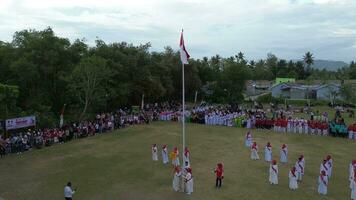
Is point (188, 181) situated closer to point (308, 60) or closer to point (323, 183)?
point (323, 183)

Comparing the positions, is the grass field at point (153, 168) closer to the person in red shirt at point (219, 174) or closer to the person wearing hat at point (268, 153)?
the person in red shirt at point (219, 174)

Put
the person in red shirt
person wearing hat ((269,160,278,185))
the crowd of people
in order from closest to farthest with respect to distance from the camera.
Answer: the person in red shirt, person wearing hat ((269,160,278,185)), the crowd of people

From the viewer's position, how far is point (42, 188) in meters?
19.7

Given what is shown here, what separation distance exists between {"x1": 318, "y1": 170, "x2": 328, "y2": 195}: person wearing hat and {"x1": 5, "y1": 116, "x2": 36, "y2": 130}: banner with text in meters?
21.2

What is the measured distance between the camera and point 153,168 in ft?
74.6

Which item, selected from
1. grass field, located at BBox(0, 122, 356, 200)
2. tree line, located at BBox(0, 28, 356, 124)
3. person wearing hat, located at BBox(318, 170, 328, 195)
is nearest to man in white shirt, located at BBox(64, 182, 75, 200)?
grass field, located at BBox(0, 122, 356, 200)

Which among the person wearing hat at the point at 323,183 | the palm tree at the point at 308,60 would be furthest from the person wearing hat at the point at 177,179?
the palm tree at the point at 308,60

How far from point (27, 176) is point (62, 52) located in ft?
68.6

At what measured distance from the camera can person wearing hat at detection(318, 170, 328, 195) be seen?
58.5ft

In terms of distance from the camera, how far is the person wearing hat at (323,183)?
58.5 ft

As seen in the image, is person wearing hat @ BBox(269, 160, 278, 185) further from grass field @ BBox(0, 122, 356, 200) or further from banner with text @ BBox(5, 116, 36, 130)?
banner with text @ BBox(5, 116, 36, 130)

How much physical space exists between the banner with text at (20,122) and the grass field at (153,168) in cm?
303

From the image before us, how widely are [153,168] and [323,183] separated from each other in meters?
9.11

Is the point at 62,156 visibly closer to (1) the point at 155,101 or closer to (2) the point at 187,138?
(2) the point at 187,138
